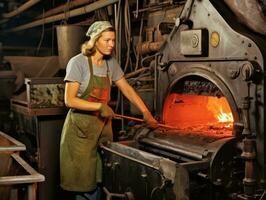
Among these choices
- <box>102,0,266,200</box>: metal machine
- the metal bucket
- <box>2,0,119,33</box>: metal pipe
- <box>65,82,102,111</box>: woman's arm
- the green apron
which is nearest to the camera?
<box>102,0,266,200</box>: metal machine

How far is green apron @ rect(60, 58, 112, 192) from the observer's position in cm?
343

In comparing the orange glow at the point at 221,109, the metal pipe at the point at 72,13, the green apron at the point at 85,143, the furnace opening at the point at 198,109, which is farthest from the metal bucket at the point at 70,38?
the orange glow at the point at 221,109

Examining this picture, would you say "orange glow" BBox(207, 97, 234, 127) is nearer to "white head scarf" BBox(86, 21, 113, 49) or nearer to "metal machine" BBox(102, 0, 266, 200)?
"metal machine" BBox(102, 0, 266, 200)

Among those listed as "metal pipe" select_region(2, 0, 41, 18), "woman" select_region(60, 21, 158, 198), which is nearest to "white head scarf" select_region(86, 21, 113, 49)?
"woman" select_region(60, 21, 158, 198)

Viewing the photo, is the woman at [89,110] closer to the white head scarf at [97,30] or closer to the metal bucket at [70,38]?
the white head scarf at [97,30]

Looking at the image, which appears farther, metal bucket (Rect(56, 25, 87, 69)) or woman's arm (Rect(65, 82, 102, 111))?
metal bucket (Rect(56, 25, 87, 69))

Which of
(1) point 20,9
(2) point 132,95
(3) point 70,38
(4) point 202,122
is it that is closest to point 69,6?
(3) point 70,38

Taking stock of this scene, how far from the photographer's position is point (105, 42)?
3305 mm

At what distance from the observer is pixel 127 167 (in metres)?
3.08

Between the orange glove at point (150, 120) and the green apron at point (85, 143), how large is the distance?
1.18 feet

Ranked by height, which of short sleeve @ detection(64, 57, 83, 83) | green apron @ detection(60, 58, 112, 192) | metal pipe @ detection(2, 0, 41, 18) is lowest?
green apron @ detection(60, 58, 112, 192)

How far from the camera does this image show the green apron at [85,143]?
343cm

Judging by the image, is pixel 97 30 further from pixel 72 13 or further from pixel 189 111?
pixel 72 13

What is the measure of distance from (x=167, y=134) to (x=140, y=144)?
0.28 metres
